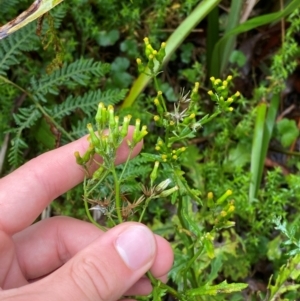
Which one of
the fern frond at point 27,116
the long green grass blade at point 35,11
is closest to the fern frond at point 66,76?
the fern frond at point 27,116

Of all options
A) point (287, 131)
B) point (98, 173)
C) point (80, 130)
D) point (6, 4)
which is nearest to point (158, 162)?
point (98, 173)

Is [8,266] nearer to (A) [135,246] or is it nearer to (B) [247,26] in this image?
(A) [135,246]

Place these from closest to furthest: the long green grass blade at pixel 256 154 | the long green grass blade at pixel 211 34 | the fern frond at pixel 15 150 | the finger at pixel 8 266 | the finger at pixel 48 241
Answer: the finger at pixel 8 266 → the finger at pixel 48 241 → the fern frond at pixel 15 150 → the long green grass blade at pixel 256 154 → the long green grass blade at pixel 211 34

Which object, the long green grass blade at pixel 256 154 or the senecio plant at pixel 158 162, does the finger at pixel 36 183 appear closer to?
the senecio plant at pixel 158 162

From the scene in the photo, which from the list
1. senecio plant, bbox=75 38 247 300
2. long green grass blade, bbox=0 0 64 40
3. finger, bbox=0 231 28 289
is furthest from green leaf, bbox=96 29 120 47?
finger, bbox=0 231 28 289

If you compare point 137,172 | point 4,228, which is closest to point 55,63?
point 137,172

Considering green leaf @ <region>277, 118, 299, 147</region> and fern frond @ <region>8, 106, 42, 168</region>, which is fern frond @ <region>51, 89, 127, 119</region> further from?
green leaf @ <region>277, 118, 299, 147</region>
